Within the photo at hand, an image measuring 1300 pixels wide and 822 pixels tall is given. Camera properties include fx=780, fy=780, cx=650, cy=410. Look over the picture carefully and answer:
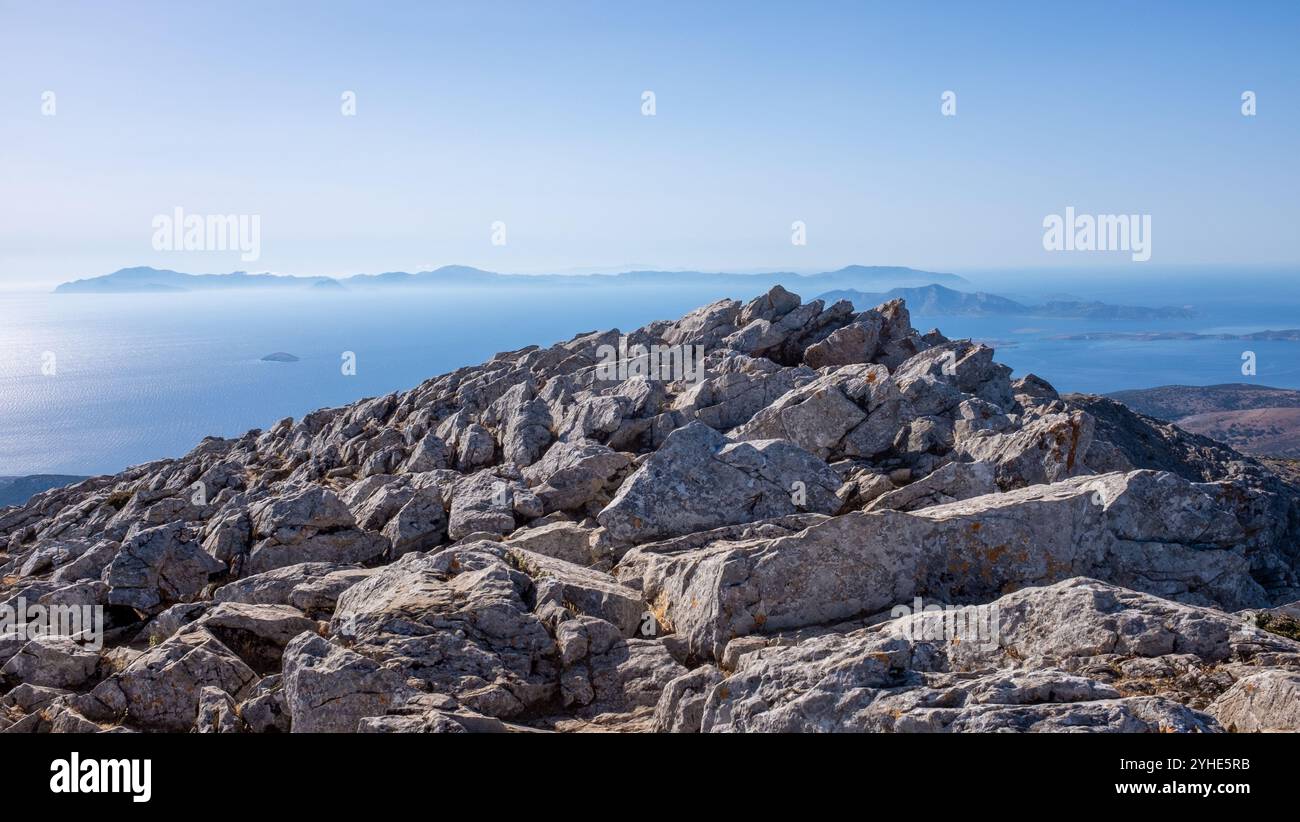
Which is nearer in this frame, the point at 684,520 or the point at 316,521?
the point at 684,520

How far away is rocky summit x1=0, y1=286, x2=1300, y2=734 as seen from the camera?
34.2 ft

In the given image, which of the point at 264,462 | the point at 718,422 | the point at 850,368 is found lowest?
the point at 264,462

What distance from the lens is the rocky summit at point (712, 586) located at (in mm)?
10438

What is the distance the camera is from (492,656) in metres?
13.9

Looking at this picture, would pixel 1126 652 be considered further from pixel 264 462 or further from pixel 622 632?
pixel 264 462

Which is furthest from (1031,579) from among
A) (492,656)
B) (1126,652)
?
(492,656)

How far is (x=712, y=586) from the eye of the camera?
48.5 ft

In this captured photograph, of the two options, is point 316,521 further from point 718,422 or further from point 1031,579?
point 1031,579
